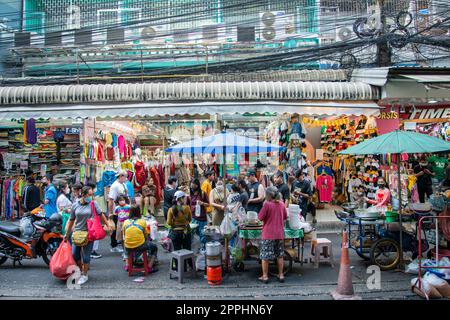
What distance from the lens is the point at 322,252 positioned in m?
8.62

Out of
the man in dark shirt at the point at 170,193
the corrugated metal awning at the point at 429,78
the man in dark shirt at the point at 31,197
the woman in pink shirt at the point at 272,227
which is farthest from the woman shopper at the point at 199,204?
the corrugated metal awning at the point at 429,78

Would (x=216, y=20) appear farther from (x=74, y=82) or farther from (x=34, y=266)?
(x=34, y=266)

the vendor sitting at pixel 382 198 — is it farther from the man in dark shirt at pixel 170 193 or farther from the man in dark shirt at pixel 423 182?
the man in dark shirt at pixel 170 193

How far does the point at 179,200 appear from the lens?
8102mm

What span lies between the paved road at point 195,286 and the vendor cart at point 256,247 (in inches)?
7.7

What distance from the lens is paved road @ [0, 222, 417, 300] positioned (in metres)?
6.93

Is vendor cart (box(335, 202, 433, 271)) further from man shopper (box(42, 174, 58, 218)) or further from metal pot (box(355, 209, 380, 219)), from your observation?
man shopper (box(42, 174, 58, 218))

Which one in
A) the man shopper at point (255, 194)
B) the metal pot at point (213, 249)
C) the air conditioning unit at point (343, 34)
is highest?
the air conditioning unit at point (343, 34)

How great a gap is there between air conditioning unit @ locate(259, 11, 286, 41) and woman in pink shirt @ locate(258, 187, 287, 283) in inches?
568

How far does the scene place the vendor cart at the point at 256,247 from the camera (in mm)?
7910

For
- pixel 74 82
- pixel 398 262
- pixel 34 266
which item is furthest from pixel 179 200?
pixel 74 82
